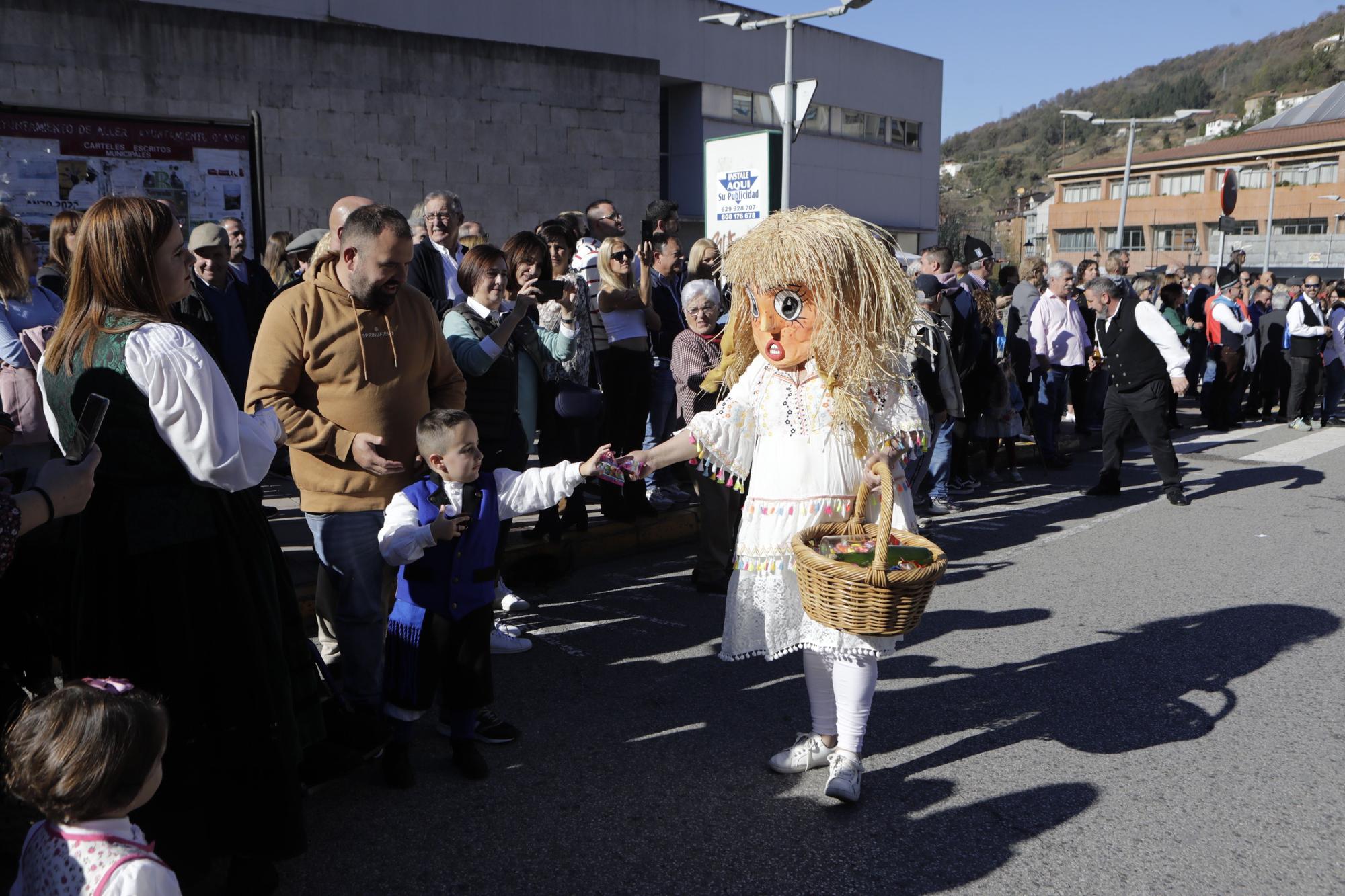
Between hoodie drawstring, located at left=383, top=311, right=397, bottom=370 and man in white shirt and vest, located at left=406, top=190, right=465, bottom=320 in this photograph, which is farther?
man in white shirt and vest, located at left=406, top=190, right=465, bottom=320

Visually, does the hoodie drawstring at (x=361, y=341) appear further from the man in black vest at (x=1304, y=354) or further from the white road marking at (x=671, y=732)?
the man in black vest at (x=1304, y=354)

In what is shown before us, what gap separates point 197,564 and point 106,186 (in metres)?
6.43

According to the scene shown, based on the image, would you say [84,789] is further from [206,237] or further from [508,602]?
[206,237]

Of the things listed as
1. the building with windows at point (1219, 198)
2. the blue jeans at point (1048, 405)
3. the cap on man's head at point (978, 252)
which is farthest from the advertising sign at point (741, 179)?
the building with windows at point (1219, 198)

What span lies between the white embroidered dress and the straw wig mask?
8cm

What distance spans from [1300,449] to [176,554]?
1223 cm

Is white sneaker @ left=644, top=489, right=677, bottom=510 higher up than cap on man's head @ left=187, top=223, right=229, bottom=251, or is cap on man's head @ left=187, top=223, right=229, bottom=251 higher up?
cap on man's head @ left=187, top=223, right=229, bottom=251

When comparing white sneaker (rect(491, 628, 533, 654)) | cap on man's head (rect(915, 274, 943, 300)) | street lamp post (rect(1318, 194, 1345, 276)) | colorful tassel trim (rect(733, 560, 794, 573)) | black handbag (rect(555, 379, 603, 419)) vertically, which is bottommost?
white sneaker (rect(491, 628, 533, 654))

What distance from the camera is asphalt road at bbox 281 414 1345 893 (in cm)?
321

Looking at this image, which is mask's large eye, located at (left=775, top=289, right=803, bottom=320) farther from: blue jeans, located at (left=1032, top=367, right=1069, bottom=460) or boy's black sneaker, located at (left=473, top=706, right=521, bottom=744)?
blue jeans, located at (left=1032, top=367, right=1069, bottom=460)

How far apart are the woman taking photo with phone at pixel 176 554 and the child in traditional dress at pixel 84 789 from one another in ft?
2.37

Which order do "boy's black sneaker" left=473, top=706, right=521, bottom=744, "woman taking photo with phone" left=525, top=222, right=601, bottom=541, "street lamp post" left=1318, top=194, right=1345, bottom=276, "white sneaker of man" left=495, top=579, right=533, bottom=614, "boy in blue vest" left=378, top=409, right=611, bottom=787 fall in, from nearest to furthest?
"boy in blue vest" left=378, top=409, right=611, bottom=787 < "boy's black sneaker" left=473, top=706, right=521, bottom=744 < "white sneaker of man" left=495, top=579, right=533, bottom=614 < "woman taking photo with phone" left=525, top=222, right=601, bottom=541 < "street lamp post" left=1318, top=194, right=1345, bottom=276

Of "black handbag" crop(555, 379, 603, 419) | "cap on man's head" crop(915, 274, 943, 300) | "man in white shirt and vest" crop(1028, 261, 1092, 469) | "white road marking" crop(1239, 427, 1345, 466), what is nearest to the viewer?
"black handbag" crop(555, 379, 603, 419)

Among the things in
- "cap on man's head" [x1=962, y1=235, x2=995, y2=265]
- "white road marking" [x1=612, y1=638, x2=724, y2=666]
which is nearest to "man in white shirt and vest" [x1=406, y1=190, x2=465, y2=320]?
"white road marking" [x1=612, y1=638, x2=724, y2=666]
